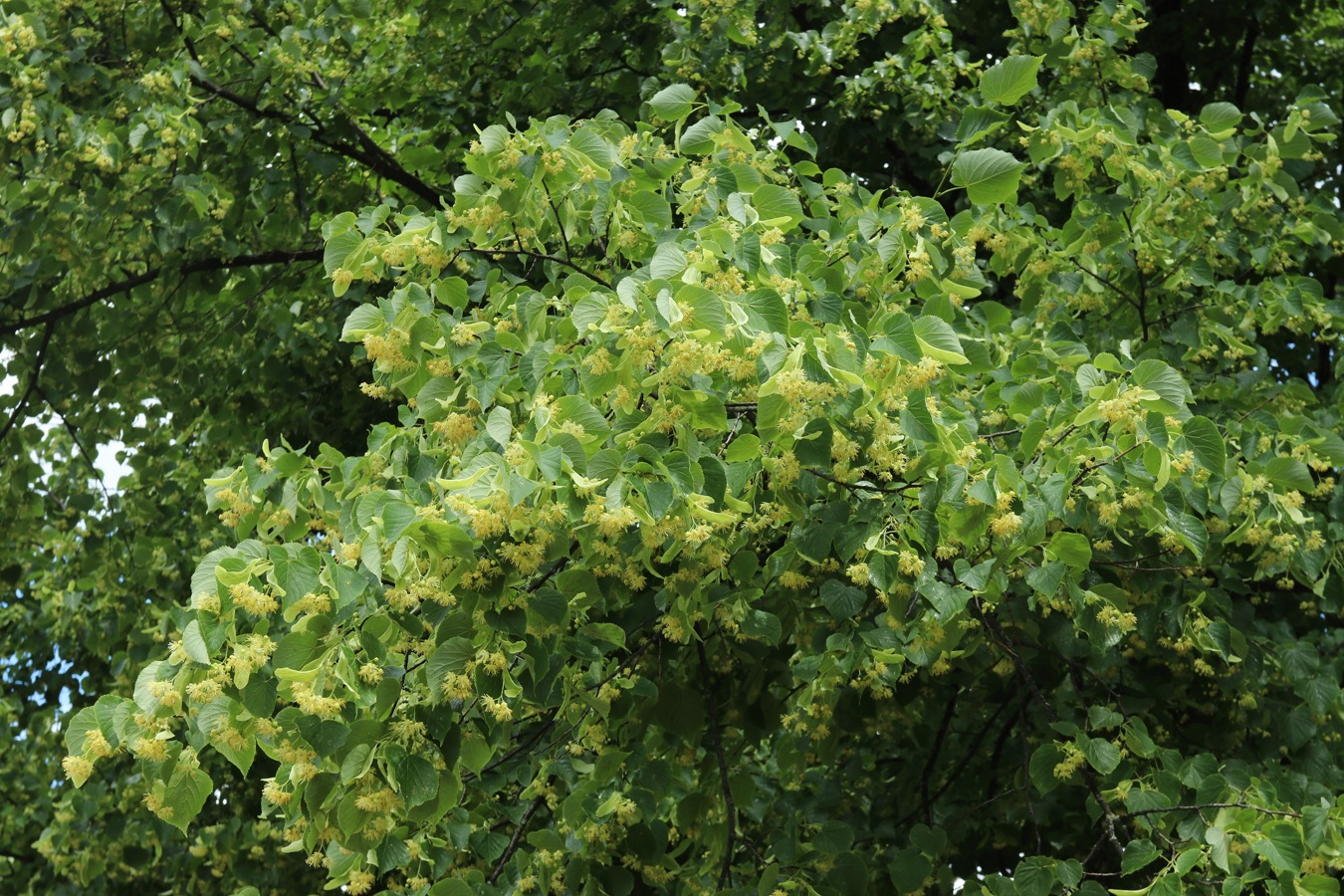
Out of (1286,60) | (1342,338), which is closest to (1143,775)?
(1342,338)

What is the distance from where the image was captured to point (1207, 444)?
298 centimetres

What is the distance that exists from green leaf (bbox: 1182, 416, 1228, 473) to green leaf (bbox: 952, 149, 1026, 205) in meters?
0.69

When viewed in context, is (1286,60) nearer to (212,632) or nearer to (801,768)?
(801,768)

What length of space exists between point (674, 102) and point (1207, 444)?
1.57 meters

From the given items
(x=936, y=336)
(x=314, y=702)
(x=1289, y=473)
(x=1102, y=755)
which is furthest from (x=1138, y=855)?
(x=314, y=702)

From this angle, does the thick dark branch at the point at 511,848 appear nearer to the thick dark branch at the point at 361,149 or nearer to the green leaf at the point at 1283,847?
the green leaf at the point at 1283,847

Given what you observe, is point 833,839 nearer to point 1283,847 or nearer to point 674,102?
point 1283,847

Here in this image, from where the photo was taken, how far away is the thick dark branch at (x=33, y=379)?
545cm

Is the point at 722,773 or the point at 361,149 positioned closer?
the point at 722,773

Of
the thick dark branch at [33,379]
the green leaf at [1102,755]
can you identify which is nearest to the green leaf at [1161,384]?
the green leaf at [1102,755]

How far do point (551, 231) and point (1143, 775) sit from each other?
7.00 feet

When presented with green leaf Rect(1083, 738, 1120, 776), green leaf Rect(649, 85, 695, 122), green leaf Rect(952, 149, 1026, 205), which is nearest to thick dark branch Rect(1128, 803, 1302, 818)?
green leaf Rect(1083, 738, 1120, 776)

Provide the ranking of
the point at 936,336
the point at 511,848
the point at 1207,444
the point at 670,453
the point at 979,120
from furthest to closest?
the point at 511,848 → the point at 979,120 → the point at 1207,444 → the point at 936,336 → the point at 670,453

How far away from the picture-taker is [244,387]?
19.9 feet
